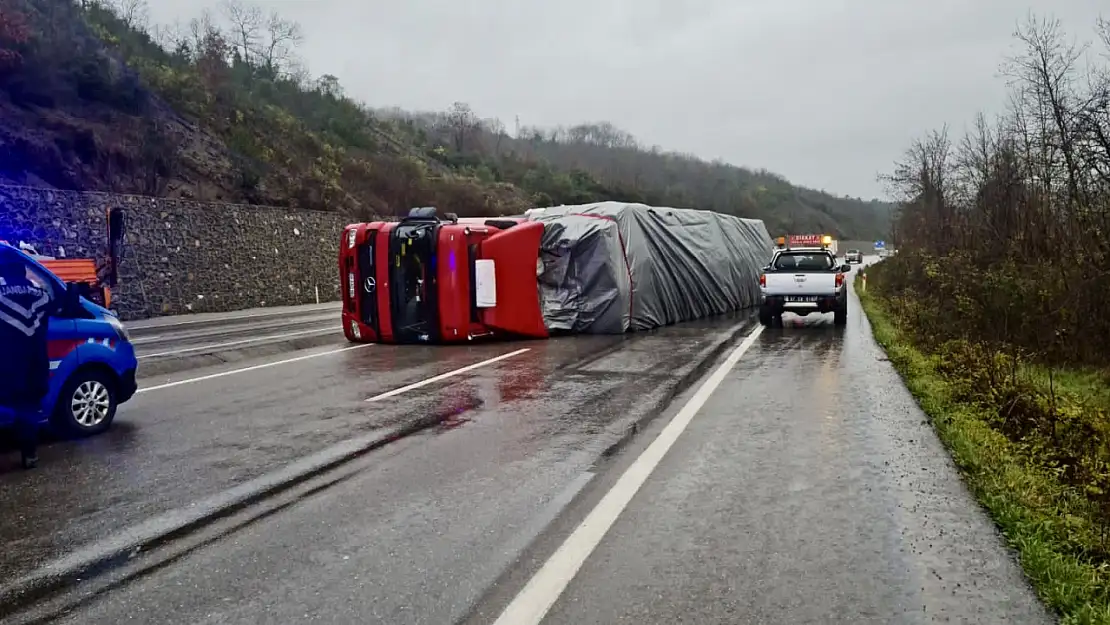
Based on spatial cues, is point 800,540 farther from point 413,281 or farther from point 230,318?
point 230,318

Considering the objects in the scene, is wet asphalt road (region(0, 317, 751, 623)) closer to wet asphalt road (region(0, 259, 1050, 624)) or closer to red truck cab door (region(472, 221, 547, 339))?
wet asphalt road (region(0, 259, 1050, 624))

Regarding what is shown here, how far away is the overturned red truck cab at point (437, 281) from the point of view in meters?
14.7

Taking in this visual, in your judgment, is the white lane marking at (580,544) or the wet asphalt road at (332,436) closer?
the white lane marking at (580,544)

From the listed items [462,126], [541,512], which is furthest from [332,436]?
[462,126]

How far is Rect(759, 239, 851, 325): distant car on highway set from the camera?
55.8 ft

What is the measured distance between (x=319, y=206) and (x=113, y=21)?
1785cm

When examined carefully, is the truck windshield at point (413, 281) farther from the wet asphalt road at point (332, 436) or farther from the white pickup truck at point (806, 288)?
the white pickup truck at point (806, 288)

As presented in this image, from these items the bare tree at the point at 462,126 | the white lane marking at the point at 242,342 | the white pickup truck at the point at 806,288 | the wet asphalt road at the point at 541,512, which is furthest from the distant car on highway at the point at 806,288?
the bare tree at the point at 462,126

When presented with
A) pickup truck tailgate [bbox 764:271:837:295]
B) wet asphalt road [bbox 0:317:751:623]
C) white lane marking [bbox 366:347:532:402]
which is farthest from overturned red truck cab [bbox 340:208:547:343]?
pickup truck tailgate [bbox 764:271:837:295]

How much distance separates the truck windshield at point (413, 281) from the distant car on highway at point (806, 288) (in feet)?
23.3

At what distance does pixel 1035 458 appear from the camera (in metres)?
6.29

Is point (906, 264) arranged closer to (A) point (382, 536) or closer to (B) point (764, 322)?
(B) point (764, 322)

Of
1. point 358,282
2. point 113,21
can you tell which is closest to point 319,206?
point 113,21

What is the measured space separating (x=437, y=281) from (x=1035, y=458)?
33.9ft
